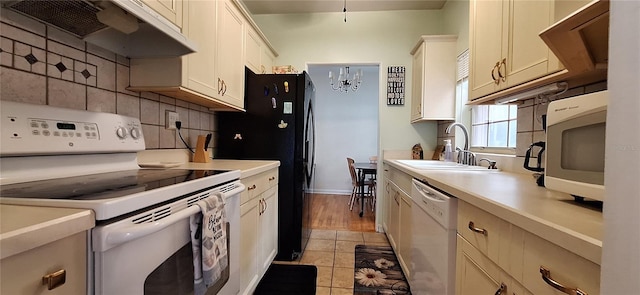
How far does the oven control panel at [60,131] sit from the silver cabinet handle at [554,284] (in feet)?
5.16

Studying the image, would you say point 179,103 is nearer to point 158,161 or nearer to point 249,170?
point 158,161

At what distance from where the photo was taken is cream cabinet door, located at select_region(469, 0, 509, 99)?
4.70 feet

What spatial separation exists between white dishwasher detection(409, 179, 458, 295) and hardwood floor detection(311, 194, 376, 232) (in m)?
1.74

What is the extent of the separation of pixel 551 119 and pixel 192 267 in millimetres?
1364

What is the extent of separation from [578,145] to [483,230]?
0.39m

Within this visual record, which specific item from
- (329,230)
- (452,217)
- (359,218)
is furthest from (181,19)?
(359,218)

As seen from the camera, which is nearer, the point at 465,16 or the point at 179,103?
the point at 179,103

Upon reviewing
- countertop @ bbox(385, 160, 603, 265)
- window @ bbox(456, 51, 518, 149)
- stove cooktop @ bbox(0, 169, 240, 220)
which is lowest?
countertop @ bbox(385, 160, 603, 265)

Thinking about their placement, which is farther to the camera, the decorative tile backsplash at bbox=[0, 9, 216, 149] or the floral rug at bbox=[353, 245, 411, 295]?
the floral rug at bbox=[353, 245, 411, 295]

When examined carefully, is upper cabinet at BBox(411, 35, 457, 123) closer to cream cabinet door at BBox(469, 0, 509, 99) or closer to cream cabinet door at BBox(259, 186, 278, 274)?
cream cabinet door at BBox(469, 0, 509, 99)

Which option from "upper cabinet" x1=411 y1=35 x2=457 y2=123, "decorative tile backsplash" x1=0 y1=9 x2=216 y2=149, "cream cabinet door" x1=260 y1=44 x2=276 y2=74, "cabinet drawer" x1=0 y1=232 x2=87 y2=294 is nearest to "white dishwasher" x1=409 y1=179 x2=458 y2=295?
"cabinet drawer" x1=0 y1=232 x2=87 y2=294

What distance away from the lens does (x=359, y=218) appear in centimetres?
380

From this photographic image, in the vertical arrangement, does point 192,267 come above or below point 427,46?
below

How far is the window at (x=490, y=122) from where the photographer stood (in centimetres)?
196
